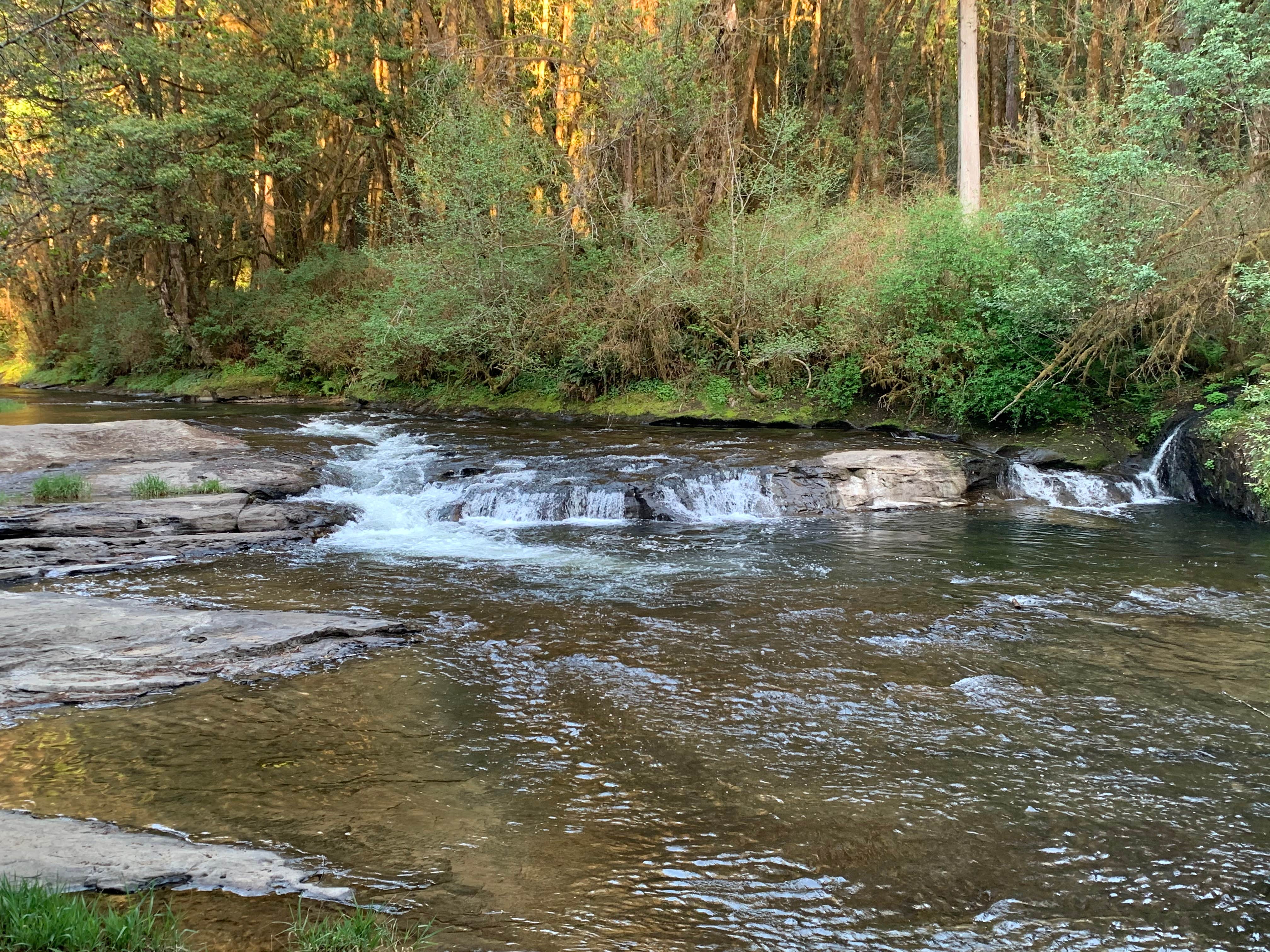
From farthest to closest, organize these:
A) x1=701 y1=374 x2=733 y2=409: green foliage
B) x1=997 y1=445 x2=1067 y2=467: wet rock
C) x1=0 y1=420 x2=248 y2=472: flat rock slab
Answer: x1=701 y1=374 x2=733 y2=409: green foliage, x1=997 y1=445 x2=1067 y2=467: wet rock, x1=0 y1=420 x2=248 y2=472: flat rock slab

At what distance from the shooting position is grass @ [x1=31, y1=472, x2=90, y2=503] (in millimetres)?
11406

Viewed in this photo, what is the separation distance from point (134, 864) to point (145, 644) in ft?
10.8

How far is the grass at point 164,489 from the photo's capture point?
38.9 ft

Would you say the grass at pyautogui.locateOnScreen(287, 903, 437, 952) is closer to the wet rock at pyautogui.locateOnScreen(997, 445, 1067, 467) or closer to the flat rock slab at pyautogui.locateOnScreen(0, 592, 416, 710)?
the flat rock slab at pyautogui.locateOnScreen(0, 592, 416, 710)

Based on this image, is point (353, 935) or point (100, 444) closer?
point (353, 935)

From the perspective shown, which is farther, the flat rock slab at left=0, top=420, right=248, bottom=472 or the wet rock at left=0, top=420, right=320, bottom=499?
the flat rock slab at left=0, top=420, right=248, bottom=472

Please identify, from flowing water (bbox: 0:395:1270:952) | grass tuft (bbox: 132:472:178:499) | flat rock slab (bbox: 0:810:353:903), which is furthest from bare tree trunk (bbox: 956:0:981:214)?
flat rock slab (bbox: 0:810:353:903)

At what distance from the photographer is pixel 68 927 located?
2.95m

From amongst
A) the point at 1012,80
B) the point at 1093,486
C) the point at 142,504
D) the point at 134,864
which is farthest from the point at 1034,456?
the point at 1012,80

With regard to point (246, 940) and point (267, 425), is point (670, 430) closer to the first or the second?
point (267, 425)

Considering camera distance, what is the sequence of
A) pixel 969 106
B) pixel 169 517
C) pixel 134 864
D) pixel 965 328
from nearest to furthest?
pixel 134 864, pixel 169 517, pixel 965 328, pixel 969 106

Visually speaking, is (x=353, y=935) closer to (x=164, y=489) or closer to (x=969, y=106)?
(x=164, y=489)

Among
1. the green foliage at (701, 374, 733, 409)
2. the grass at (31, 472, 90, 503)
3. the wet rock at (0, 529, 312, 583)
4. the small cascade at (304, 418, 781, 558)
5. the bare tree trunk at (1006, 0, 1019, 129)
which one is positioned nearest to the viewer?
the wet rock at (0, 529, 312, 583)

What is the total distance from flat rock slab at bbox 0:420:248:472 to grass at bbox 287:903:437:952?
460 inches
